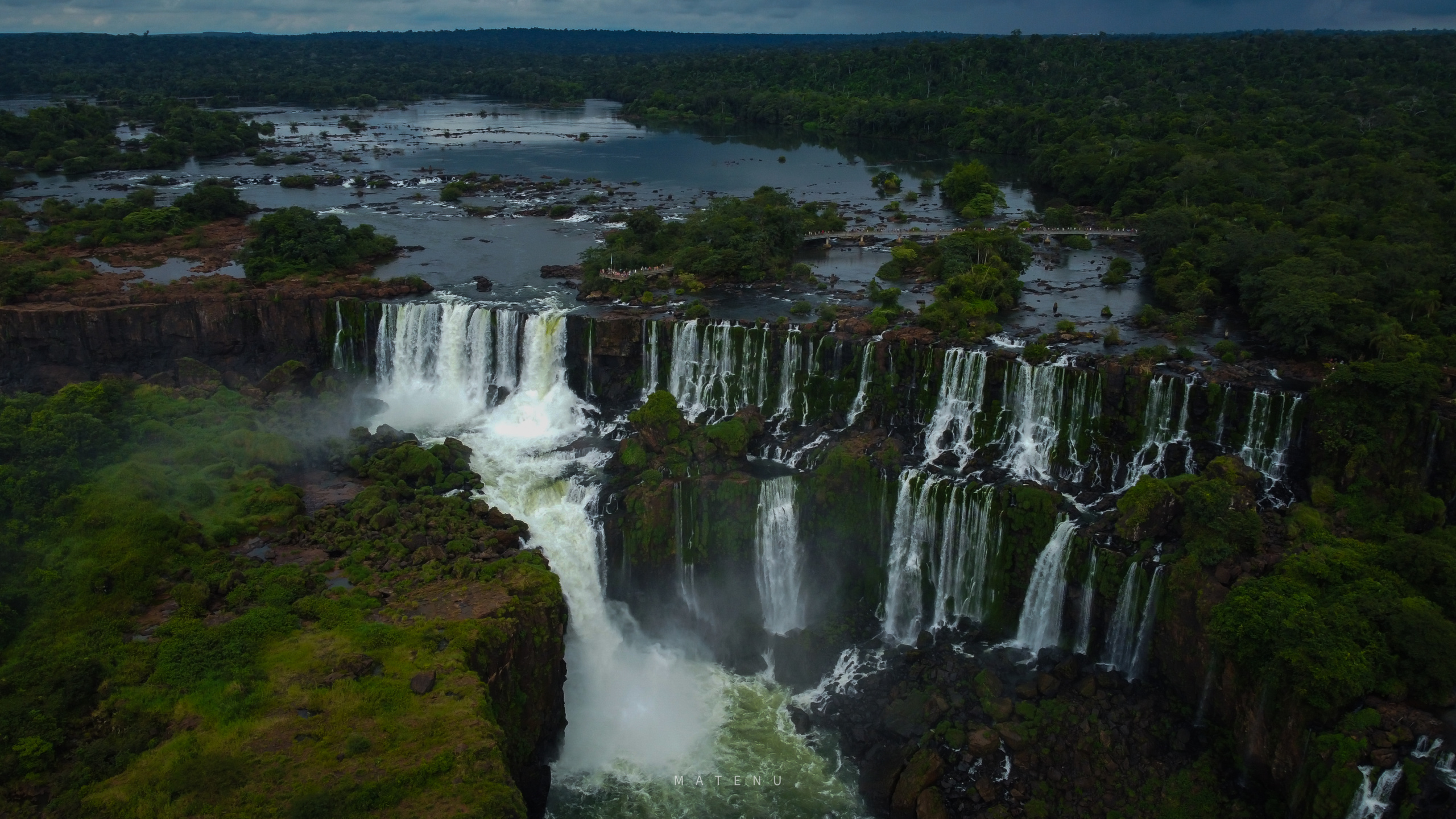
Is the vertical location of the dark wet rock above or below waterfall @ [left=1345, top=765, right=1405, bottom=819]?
above

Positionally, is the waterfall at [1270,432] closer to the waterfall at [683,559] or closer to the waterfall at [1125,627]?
the waterfall at [1125,627]

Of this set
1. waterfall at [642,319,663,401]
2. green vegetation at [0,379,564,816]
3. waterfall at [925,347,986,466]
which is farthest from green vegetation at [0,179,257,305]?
waterfall at [925,347,986,466]

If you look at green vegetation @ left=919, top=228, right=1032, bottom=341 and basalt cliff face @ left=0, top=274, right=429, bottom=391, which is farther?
basalt cliff face @ left=0, top=274, right=429, bottom=391

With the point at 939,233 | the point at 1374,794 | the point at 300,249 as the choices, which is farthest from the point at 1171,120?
the point at 1374,794

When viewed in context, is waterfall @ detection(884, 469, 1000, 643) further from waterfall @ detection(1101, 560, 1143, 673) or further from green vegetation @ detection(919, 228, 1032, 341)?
green vegetation @ detection(919, 228, 1032, 341)

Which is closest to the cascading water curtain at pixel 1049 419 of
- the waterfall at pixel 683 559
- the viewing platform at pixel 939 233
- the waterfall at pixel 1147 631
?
the waterfall at pixel 1147 631

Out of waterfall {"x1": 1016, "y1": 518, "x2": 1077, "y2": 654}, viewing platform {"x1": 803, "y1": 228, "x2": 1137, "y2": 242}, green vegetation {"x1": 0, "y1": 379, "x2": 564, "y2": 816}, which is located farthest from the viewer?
viewing platform {"x1": 803, "y1": 228, "x2": 1137, "y2": 242}

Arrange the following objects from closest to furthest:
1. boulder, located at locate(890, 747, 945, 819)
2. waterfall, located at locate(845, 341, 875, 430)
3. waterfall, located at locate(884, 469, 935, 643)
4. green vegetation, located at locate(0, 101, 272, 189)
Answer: boulder, located at locate(890, 747, 945, 819) → waterfall, located at locate(884, 469, 935, 643) → waterfall, located at locate(845, 341, 875, 430) → green vegetation, located at locate(0, 101, 272, 189)
